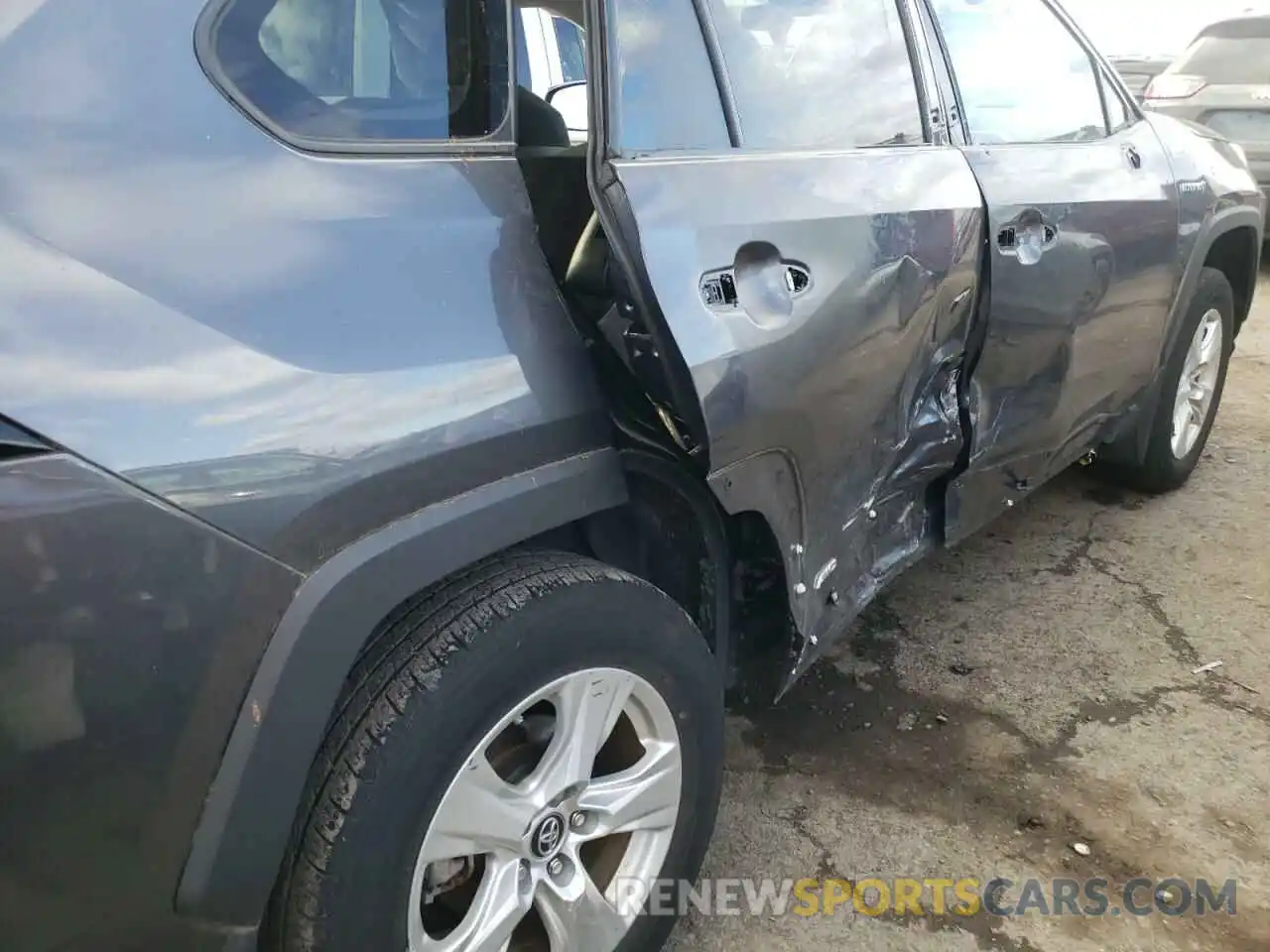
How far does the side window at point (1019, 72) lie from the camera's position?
260 centimetres

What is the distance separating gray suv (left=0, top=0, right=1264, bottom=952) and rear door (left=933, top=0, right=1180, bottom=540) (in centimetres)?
4

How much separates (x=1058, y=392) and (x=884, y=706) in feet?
3.20

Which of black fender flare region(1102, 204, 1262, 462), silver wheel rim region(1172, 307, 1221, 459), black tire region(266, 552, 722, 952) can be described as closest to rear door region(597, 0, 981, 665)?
black tire region(266, 552, 722, 952)

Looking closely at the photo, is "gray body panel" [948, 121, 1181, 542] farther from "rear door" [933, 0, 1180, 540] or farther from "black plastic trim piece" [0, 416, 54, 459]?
"black plastic trim piece" [0, 416, 54, 459]

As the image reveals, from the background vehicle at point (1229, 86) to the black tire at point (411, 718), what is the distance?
725cm

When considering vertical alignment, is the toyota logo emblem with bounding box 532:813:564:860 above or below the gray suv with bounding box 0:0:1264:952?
below

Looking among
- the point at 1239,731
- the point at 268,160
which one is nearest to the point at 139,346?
the point at 268,160

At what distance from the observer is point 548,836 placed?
1642 millimetres

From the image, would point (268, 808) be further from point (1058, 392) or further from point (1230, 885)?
point (1058, 392)

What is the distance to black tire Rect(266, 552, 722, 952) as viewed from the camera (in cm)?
136

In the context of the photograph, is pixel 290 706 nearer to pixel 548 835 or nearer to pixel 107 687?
pixel 107 687

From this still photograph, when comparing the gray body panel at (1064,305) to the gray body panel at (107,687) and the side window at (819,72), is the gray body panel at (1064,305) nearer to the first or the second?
the side window at (819,72)

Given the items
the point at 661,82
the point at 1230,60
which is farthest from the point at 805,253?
the point at 1230,60

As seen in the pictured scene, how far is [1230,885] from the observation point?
2145mm
